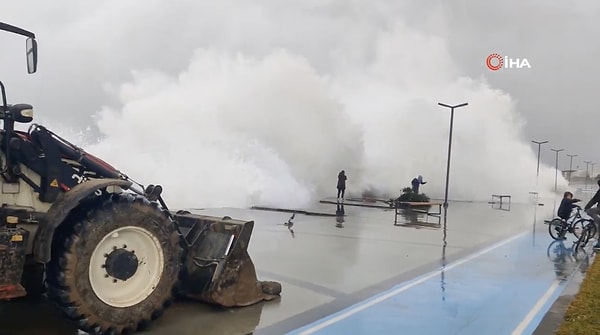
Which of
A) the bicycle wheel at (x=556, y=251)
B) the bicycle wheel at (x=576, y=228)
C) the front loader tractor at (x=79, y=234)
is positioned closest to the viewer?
the front loader tractor at (x=79, y=234)

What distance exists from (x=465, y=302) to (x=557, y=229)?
9.82 meters

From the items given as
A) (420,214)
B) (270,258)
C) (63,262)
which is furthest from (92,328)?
(420,214)

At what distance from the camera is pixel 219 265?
7090 mm

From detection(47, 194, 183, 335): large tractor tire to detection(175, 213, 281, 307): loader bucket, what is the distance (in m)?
0.69

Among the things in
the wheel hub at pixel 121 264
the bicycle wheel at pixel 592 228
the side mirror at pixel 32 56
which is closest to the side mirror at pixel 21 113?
the side mirror at pixel 32 56

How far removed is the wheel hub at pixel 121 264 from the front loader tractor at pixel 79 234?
1cm

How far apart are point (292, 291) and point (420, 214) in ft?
55.9

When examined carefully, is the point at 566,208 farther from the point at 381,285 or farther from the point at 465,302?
the point at 465,302

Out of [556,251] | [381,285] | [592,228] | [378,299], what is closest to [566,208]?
[592,228]

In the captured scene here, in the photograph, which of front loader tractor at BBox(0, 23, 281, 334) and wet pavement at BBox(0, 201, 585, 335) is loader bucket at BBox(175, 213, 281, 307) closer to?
wet pavement at BBox(0, 201, 585, 335)

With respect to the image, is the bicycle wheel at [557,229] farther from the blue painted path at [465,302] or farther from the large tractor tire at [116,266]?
the large tractor tire at [116,266]

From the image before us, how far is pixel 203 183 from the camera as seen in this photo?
28094 mm

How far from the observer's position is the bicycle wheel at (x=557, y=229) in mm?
16250

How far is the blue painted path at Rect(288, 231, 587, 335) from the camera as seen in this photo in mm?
6730
